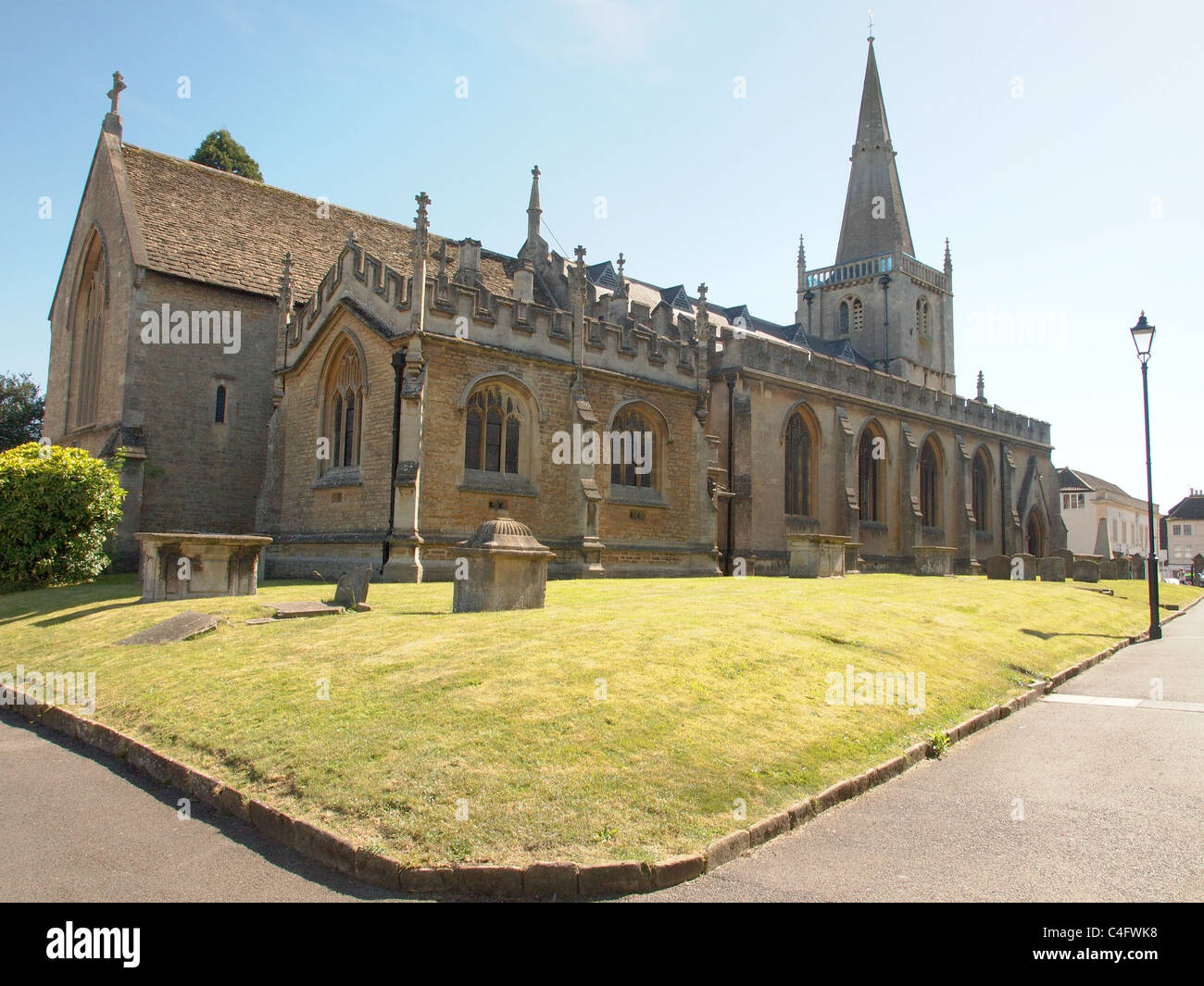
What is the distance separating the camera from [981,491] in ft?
138

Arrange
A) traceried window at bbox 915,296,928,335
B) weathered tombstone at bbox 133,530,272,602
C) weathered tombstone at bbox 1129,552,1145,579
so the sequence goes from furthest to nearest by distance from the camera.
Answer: traceried window at bbox 915,296,928,335 < weathered tombstone at bbox 1129,552,1145,579 < weathered tombstone at bbox 133,530,272,602

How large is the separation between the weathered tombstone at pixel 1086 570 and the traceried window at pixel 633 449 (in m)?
17.3

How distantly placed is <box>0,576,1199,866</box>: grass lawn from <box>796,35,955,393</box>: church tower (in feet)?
125

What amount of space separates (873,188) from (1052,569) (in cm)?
2911

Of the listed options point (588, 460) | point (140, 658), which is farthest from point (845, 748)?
point (588, 460)

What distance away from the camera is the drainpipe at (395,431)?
1869cm

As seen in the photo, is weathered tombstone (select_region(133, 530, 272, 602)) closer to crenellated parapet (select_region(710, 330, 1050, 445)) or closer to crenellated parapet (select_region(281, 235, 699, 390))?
crenellated parapet (select_region(281, 235, 699, 390))

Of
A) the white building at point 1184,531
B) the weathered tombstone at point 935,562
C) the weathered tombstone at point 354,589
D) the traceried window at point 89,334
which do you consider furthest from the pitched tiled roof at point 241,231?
the white building at point 1184,531

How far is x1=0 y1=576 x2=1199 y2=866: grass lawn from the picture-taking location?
5.51 metres

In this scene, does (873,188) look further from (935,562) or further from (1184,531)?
(1184,531)

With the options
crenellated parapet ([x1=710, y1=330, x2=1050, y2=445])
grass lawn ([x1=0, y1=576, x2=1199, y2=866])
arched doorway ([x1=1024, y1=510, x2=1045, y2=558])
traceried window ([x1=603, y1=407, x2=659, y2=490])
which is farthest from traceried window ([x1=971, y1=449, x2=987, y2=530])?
grass lawn ([x1=0, y1=576, x2=1199, y2=866])

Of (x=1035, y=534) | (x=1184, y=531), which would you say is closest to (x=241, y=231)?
(x=1035, y=534)

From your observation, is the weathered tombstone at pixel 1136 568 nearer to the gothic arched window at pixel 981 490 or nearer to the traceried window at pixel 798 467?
the gothic arched window at pixel 981 490
